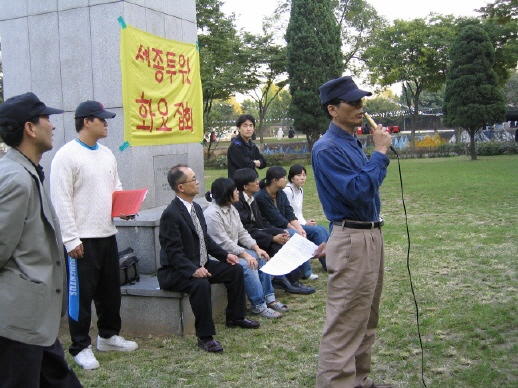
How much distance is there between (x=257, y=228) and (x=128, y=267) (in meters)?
1.61

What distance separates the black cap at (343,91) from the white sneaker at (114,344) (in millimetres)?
2585

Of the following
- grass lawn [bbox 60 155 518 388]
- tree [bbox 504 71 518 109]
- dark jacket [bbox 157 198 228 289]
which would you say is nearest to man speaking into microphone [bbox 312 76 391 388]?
grass lawn [bbox 60 155 518 388]

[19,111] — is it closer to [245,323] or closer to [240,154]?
[245,323]

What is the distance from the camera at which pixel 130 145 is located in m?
5.71

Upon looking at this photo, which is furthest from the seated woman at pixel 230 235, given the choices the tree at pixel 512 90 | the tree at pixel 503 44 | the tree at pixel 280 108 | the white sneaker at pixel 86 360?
the tree at pixel 512 90

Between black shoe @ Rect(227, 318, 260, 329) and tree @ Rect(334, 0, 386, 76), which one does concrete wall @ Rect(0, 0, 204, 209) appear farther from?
tree @ Rect(334, 0, 386, 76)

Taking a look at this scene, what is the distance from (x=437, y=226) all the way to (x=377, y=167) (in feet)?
21.5

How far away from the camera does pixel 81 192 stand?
4.27m

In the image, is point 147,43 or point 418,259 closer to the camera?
point 147,43

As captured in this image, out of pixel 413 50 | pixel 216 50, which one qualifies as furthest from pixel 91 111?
pixel 413 50

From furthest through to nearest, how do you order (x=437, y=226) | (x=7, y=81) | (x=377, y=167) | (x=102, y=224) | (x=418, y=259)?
1. (x=437, y=226)
2. (x=418, y=259)
3. (x=7, y=81)
4. (x=102, y=224)
5. (x=377, y=167)

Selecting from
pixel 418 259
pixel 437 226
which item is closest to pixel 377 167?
pixel 418 259

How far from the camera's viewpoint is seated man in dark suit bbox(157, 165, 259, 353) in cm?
452

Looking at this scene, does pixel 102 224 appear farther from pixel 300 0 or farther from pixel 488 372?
pixel 300 0
